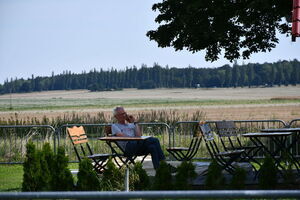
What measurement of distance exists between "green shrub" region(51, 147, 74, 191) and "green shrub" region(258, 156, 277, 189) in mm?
2926

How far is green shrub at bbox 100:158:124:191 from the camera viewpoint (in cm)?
985

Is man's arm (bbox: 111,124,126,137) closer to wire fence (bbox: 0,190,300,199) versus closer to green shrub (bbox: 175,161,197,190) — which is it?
green shrub (bbox: 175,161,197,190)

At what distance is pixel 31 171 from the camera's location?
9.98 meters

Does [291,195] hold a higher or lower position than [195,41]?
lower

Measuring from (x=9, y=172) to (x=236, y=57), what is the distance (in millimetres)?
13992

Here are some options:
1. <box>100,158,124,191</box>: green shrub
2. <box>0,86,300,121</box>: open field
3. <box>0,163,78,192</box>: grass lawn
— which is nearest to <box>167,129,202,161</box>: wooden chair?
<box>100,158,124,191</box>: green shrub

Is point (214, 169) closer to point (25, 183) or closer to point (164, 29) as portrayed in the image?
point (25, 183)

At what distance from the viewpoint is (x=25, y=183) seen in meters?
10.1

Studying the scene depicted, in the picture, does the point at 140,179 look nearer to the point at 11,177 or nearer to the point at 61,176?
the point at 61,176

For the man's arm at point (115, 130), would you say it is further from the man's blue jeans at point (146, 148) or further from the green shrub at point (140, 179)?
the green shrub at point (140, 179)

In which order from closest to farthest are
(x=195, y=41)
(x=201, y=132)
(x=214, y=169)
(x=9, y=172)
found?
(x=214, y=169) < (x=201, y=132) < (x=9, y=172) < (x=195, y=41)

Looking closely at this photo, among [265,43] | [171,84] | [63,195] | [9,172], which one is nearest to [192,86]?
[171,84]

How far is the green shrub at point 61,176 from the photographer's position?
979cm

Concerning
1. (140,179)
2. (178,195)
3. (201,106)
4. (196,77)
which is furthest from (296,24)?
(196,77)
